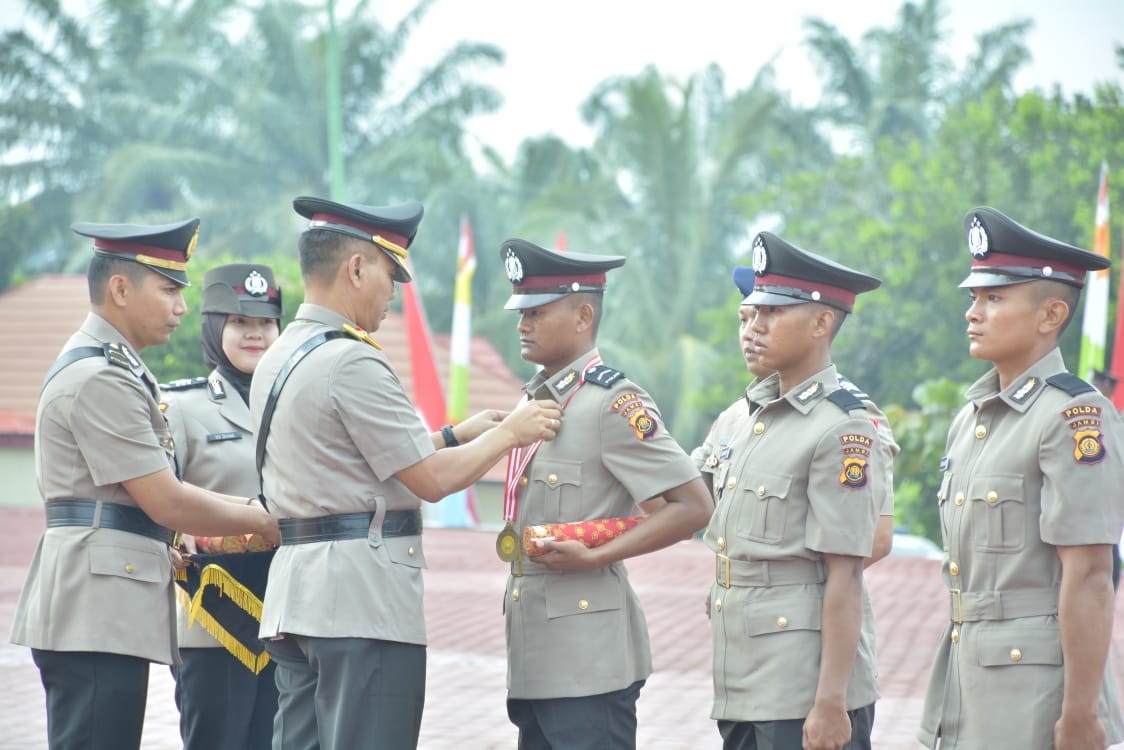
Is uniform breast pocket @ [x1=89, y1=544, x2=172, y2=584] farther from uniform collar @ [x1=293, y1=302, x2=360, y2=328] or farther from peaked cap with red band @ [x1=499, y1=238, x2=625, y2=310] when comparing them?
peaked cap with red band @ [x1=499, y1=238, x2=625, y2=310]

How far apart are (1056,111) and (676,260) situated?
8.84 metres

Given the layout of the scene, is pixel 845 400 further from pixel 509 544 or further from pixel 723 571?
pixel 509 544

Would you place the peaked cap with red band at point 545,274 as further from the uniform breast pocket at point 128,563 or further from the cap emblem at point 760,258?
the uniform breast pocket at point 128,563

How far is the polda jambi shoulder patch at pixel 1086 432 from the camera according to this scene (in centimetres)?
336

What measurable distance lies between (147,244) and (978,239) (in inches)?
96.1

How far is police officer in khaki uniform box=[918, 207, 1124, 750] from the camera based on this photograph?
131 inches

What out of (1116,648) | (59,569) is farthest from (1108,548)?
(1116,648)

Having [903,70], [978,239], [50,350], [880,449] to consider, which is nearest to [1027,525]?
[880,449]

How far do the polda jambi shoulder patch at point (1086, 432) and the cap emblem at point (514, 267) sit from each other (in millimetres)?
1562

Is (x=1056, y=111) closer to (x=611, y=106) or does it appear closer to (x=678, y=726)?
(x=611, y=106)

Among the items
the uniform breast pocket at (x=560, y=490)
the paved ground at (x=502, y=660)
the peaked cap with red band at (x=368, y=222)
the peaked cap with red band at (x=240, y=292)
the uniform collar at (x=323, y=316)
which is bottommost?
the paved ground at (x=502, y=660)

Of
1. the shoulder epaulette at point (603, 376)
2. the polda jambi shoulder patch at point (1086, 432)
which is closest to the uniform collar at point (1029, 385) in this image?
the polda jambi shoulder patch at point (1086, 432)

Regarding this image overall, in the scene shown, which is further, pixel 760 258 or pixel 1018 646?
pixel 760 258

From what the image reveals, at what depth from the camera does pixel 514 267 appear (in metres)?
4.09
